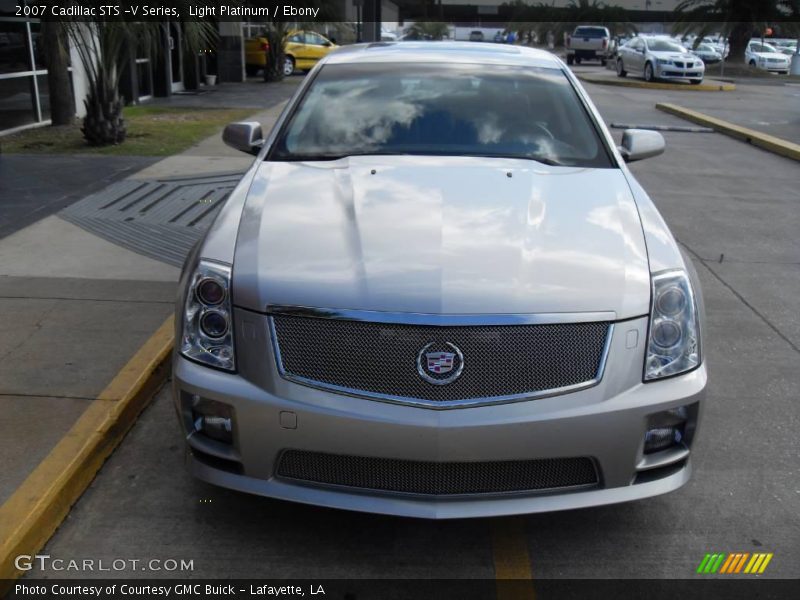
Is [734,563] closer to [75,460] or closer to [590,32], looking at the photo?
[75,460]

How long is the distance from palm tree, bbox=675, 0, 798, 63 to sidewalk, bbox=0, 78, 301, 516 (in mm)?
35032

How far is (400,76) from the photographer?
185 inches

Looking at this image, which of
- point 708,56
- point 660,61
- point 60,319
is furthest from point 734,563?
point 708,56

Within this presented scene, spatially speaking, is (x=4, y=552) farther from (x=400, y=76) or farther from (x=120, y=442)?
(x=400, y=76)

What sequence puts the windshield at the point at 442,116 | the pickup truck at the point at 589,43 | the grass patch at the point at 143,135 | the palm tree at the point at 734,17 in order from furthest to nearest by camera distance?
the pickup truck at the point at 589,43, the palm tree at the point at 734,17, the grass patch at the point at 143,135, the windshield at the point at 442,116

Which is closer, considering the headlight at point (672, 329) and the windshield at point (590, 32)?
the headlight at point (672, 329)

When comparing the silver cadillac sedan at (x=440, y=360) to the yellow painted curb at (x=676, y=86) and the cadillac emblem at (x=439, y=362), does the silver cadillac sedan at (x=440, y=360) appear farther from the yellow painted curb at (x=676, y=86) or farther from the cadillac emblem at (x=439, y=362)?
the yellow painted curb at (x=676, y=86)

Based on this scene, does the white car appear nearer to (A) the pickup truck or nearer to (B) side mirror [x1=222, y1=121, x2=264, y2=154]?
(A) the pickup truck

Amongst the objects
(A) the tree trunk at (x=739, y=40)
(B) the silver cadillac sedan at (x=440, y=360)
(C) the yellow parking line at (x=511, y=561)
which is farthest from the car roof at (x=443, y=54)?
(A) the tree trunk at (x=739, y=40)

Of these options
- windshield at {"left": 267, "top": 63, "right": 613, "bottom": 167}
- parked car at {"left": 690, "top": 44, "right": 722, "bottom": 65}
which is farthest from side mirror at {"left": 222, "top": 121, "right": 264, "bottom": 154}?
parked car at {"left": 690, "top": 44, "right": 722, "bottom": 65}

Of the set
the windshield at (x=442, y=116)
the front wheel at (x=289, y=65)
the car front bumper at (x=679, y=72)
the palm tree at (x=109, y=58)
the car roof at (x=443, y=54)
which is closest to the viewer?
the windshield at (x=442, y=116)

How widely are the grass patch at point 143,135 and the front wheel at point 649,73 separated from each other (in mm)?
→ 17513

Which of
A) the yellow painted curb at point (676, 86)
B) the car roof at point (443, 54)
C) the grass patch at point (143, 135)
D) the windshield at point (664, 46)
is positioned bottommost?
the yellow painted curb at point (676, 86)

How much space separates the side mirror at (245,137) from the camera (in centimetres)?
477
